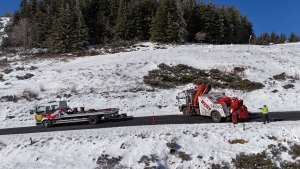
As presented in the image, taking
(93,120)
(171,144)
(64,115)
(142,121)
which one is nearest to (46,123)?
(64,115)

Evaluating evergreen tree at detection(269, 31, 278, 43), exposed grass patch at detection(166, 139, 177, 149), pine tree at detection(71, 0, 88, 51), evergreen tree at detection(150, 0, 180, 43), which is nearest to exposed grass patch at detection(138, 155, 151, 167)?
exposed grass patch at detection(166, 139, 177, 149)

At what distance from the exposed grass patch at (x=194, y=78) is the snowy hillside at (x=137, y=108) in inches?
40.3

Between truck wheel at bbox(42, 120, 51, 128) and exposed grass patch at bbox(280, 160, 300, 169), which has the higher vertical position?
truck wheel at bbox(42, 120, 51, 128)

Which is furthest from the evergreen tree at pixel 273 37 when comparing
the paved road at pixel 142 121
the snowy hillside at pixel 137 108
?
the paved road at pixel 142 121

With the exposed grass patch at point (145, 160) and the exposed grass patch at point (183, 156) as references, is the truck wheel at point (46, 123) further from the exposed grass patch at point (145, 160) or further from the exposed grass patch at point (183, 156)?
the exposed grass patch at point (183, 156)

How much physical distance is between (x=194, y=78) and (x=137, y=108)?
955 centimetres

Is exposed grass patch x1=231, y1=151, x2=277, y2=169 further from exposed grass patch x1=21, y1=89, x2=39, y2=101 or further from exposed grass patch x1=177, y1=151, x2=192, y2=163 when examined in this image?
exposed grass patch x1=21, y1=89, x2=39, y2=101

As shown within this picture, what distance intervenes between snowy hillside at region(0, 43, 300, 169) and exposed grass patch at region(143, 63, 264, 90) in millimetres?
1023

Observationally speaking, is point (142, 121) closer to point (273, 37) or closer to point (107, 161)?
point (107, 161)

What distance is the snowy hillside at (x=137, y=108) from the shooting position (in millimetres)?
A: 13820

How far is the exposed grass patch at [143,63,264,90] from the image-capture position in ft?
94.1

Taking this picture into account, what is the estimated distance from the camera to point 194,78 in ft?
103

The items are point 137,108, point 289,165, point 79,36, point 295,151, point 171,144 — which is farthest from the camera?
Answer: point 79,36

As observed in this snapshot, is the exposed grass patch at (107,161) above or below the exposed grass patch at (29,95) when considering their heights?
below
